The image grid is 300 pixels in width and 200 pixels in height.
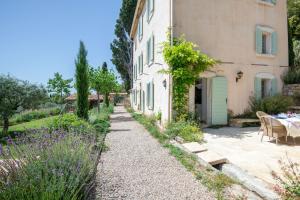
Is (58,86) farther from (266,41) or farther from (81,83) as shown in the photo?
(266,41)

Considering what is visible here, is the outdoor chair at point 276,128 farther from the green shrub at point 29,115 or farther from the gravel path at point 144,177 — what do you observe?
the green shrub at point 29,115

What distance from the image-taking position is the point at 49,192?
2.77 meters

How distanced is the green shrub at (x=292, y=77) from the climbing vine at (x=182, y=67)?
537 cm

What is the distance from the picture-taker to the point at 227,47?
1069cm

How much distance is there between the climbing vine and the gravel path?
300 cm

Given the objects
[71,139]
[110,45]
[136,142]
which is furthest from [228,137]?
[110,45]

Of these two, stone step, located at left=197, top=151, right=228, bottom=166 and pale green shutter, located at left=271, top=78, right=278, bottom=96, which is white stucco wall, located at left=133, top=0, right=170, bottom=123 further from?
pale green shutter, located at left=271, top=78, right=278, bottom=96

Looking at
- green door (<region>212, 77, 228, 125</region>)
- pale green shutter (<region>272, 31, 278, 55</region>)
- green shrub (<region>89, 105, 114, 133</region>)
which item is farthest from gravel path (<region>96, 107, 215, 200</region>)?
pale green shutter (<region>272, 31, 278, 55</region>)

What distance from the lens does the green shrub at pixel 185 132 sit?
733cm

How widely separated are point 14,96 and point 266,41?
15.0 meters

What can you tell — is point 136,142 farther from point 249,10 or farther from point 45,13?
point 249,10

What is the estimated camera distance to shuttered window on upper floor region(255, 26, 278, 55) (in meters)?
11.3

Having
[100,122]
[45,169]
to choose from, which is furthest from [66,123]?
[45,169]

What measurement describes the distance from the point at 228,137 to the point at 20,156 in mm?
6631
